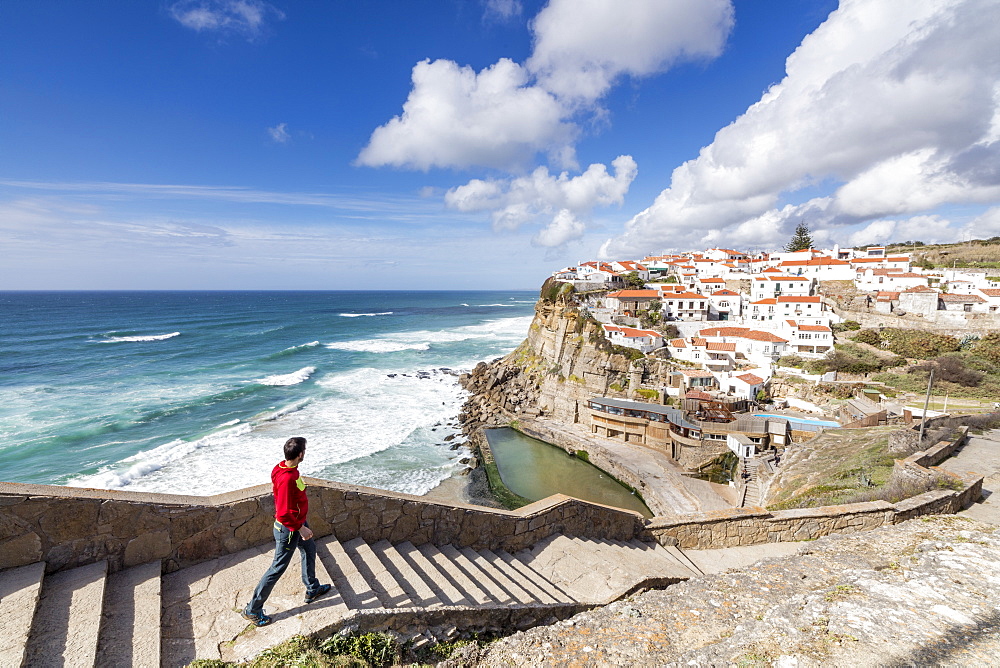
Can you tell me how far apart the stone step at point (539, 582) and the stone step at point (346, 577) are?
8.49ft

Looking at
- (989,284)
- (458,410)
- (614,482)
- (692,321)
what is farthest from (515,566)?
(989,284)

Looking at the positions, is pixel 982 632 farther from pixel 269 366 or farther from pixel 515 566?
pixel 269 366

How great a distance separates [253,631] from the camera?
3.78 meters

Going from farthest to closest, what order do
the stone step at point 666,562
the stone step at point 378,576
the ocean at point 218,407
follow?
the ocean at point 218,407
the stone step at point 666,562
the stone step at point 378,576

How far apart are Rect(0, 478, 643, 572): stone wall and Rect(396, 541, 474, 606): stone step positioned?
28 centimetres

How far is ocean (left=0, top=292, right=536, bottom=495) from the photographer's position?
1988 cm

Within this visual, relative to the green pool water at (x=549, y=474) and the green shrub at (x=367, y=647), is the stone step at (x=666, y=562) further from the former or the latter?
the green pool water at (x=549, y=474)

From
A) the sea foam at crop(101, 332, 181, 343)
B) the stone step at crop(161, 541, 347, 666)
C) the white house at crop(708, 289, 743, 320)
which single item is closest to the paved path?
the stone step at crop(161, 541, 347, 666)

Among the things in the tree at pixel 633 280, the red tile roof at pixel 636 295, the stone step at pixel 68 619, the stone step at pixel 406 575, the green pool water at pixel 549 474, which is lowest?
the green pool water at pixel 549 474

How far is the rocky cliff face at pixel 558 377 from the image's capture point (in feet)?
101

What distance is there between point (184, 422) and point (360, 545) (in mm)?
27441

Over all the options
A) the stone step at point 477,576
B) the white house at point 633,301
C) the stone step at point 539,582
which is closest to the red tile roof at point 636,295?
the white house at point 633,301

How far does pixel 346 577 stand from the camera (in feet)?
15.5

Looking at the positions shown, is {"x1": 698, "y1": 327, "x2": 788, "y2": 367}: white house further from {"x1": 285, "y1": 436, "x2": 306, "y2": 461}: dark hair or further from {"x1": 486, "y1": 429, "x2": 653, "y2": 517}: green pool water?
{"x1": 285, "y1": 436, "x2": 306, "y2": 461}: dark hair
